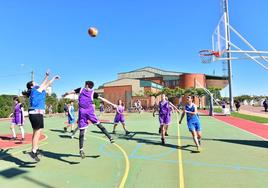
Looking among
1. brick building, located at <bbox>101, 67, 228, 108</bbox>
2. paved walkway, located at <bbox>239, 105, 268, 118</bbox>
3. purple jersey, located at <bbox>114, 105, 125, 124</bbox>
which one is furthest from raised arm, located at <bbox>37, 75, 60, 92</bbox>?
brick building, located at <bbox>101, 67, 228, 108</bbox>

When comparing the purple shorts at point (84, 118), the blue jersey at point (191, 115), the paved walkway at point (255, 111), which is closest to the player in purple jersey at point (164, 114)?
the blue jersey at point (191, 115)

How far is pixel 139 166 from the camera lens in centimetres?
798

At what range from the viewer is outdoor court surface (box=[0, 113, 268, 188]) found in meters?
6.46

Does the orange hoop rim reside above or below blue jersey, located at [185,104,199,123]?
above

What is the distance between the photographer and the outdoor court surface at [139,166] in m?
6.46

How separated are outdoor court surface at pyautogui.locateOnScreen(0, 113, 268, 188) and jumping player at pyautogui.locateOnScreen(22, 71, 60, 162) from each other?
0.61 metres

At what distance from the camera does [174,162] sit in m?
8.52

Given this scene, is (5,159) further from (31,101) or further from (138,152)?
(138,152)

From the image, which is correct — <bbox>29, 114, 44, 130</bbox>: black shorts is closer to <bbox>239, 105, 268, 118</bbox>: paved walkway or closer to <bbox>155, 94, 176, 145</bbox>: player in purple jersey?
<bbox>155, 94, 176, 145</bbox>: player in purple jersey

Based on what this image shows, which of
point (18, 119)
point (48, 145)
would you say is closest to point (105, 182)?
point (48, 145)

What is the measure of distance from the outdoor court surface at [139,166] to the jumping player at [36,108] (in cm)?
61

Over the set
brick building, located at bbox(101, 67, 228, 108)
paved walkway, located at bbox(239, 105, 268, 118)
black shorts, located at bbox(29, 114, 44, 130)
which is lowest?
paved walkway, located at bbox(239, 105, 268, 118)

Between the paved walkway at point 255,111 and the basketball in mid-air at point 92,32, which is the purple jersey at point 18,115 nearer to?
the basketball in mid-air at point 92,32

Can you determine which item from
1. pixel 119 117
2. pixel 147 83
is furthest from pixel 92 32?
pixel 147 83
